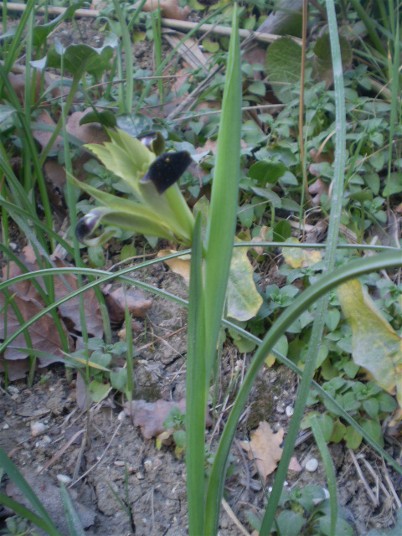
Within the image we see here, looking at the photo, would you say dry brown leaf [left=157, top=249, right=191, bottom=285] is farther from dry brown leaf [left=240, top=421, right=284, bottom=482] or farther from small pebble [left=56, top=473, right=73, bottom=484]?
small pebble [left=56, top=473, right=73, bottom=484]

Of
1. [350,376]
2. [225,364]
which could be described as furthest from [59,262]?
[350,376]

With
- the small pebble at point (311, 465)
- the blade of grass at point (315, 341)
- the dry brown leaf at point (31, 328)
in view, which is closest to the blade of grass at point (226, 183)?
the blade of grass at point (315, 341)

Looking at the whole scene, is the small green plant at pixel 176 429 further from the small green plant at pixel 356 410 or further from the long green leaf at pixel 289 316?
the long green leaf at pixel 289 316

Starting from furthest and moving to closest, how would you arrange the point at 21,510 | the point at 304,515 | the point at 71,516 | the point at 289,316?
the point at 304,515
the point at 71,516
the point at 21,510
the point at 289,316

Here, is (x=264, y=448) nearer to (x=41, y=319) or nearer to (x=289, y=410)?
(x=289, y=410)

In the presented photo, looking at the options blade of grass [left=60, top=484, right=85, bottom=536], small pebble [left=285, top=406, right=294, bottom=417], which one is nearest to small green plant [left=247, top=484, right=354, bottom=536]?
small pebble [left=285, top=406, right=294, bottom=417]

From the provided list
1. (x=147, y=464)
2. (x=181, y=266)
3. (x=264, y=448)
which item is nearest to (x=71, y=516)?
(x=147, y=464)

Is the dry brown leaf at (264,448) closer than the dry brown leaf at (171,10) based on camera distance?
Yes
